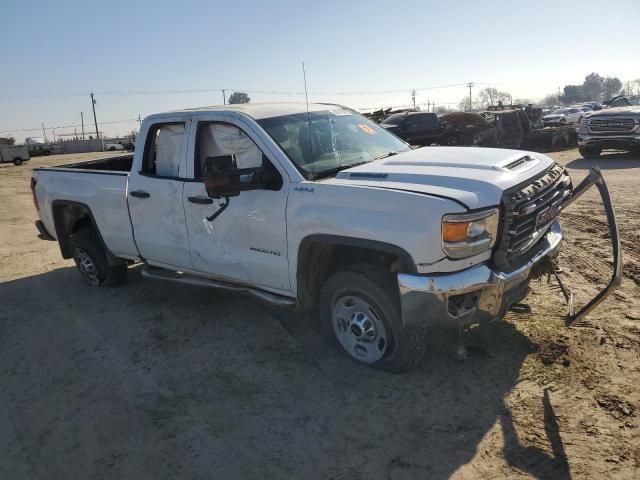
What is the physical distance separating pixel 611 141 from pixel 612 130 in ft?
0.96

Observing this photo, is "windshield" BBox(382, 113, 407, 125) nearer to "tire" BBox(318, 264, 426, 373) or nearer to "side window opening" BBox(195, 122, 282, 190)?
"side window opening" BBox(195, 122, 282, 190)

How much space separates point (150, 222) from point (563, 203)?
369cm

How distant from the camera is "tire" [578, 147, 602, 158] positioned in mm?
14860

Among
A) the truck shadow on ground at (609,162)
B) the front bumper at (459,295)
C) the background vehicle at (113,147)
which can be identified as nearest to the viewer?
the front bumper at (459,295)

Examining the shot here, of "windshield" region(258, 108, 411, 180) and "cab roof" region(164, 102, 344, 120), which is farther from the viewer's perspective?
→ "cab roof" region(164, 102, 344, 120)

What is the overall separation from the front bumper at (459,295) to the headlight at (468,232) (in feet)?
0.49

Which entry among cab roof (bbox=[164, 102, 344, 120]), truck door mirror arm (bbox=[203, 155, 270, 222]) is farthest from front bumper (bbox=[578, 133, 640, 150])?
truck door mirror arm (bbox=[203, 155, 270, 222])

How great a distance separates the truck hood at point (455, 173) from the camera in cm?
322

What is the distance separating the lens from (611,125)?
45.6 feet

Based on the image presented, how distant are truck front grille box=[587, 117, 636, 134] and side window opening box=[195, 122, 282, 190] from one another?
42.6 ft

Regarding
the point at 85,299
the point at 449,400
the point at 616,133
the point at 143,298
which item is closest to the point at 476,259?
the point at 449,400

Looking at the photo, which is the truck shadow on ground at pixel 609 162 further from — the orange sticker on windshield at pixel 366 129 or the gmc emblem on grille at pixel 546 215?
the gmc emblem on grille at pixel 546 215

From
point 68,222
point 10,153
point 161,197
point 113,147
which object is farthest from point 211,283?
point 113,147

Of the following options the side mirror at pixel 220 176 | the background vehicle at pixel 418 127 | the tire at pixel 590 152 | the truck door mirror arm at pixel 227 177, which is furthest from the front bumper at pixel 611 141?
the side mirror at pixel 220 176
